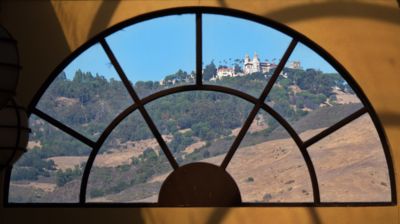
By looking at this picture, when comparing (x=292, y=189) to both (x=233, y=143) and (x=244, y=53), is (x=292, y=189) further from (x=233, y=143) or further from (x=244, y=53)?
(x=244, y=53)

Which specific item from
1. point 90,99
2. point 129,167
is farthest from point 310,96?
point 90,99

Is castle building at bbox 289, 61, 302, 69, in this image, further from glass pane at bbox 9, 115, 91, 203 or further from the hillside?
glass pane at bbox 9, 115, 91, 203

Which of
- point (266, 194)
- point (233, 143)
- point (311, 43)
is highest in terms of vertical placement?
point (311, 43)

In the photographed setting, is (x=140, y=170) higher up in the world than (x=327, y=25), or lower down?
lower down

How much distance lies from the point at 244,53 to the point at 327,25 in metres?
0.77

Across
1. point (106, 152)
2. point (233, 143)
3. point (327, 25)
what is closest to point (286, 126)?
point (233, 143)

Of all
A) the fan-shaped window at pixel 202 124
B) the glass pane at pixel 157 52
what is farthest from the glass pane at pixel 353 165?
the glass pane at pixel 157 52

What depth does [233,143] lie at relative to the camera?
6895 millimetres

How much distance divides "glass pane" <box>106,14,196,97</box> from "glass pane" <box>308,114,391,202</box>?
1340 mm

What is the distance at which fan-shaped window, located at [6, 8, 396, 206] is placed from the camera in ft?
22.4

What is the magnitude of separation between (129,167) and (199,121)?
73 cm

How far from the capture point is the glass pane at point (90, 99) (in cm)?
702

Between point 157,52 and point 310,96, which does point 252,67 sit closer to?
point 310,96

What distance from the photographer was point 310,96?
7.06 meters
